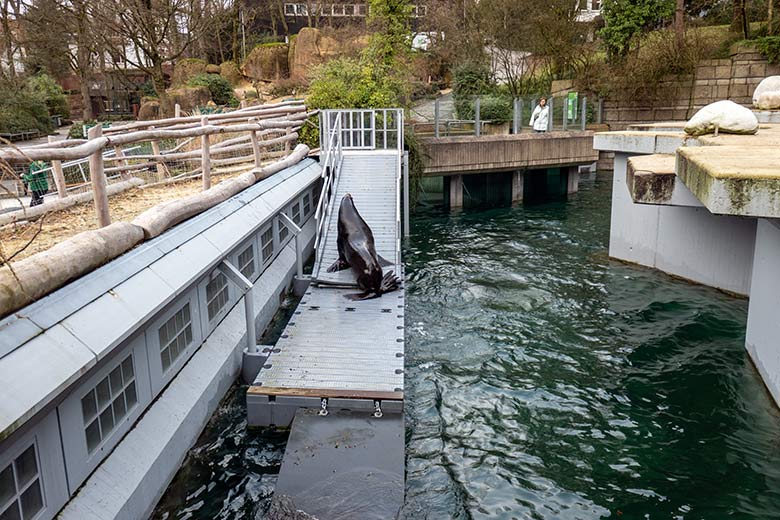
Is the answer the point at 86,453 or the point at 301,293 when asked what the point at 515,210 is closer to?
the point at 301,293

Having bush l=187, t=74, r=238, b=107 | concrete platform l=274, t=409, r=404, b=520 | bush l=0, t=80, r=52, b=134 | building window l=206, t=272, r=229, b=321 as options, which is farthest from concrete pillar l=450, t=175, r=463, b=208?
concrete platform l=274, t=409, r=404, b=520

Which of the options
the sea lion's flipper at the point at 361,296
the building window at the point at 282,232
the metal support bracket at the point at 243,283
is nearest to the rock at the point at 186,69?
the building window at the point at 282,232

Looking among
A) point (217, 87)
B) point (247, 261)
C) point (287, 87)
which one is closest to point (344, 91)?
point (247, 261)

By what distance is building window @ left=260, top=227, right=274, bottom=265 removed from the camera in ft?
37.4

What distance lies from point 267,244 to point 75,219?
432 centimetres

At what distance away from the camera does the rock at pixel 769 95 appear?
17.4 metres

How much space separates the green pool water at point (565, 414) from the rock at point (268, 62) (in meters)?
29.0

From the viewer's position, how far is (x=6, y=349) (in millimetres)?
3807

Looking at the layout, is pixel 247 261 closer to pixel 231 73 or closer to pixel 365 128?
pixel 365 128

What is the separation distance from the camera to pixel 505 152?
2245cm

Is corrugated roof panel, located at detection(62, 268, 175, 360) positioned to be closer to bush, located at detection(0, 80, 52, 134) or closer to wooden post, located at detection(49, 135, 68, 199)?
wooden post, located at detection(49, 135, 68, 199)

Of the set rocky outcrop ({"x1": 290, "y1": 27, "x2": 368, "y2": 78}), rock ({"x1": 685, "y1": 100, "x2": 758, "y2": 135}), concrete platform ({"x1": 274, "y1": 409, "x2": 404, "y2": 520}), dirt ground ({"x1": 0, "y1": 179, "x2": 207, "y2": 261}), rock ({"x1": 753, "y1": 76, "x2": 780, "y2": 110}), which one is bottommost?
concrete platform ({"x1": 274, "y1": 409, "x2": 404, "y2": 520})

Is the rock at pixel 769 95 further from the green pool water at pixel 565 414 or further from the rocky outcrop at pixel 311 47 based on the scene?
the rocky outcrop at pixel 311 47

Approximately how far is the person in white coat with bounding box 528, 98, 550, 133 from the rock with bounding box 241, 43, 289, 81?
2019cm
